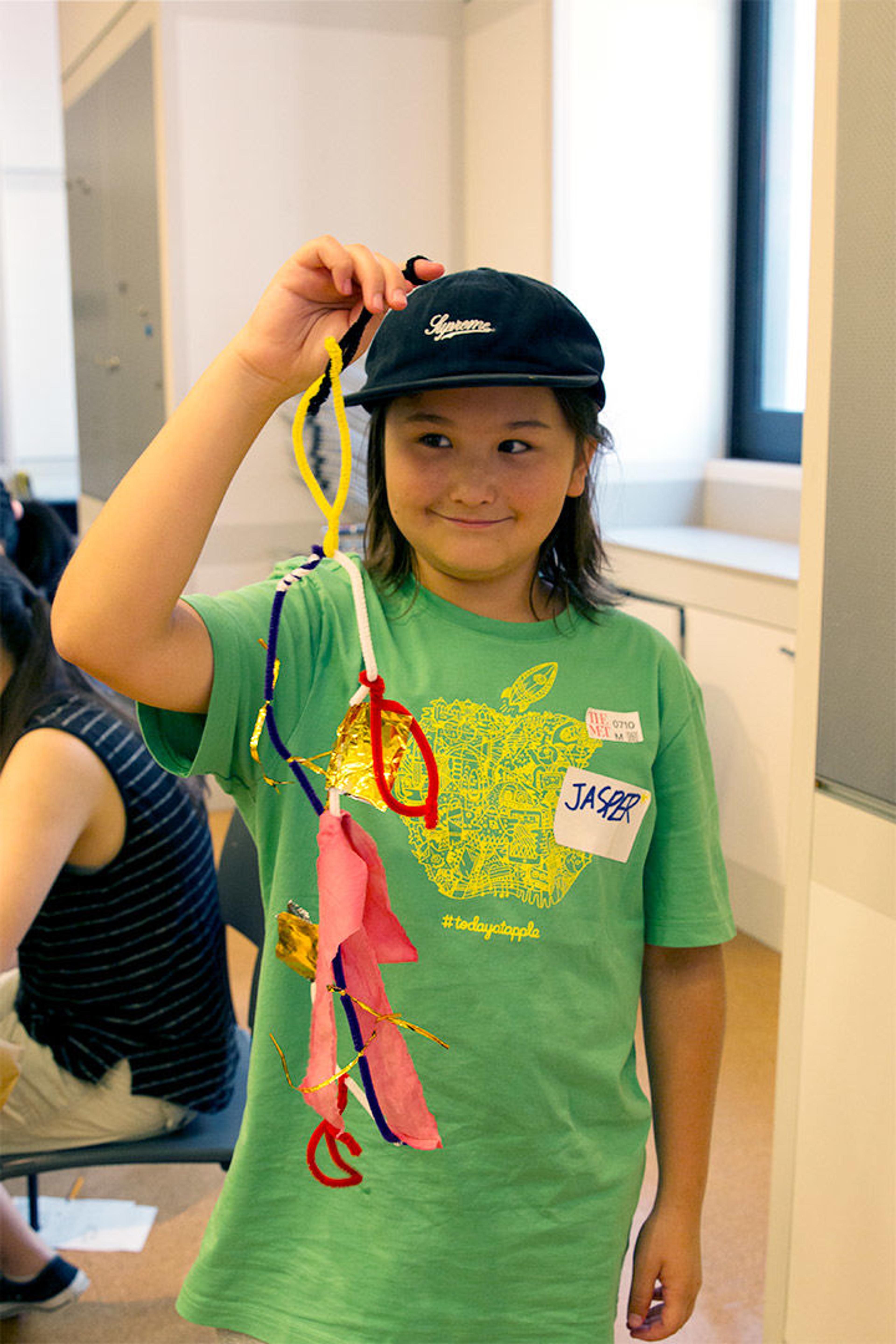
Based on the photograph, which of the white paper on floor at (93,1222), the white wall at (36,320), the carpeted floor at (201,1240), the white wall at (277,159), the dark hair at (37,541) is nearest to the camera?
the carpeted floor at (201,1240)

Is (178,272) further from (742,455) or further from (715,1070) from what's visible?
(715,1070)

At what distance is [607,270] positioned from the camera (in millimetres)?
3621

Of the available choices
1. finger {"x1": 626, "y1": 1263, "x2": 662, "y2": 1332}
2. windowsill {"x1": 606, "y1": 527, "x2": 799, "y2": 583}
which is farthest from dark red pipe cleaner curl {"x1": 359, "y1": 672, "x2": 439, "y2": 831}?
windowsill {"x1": 606, "y1": 527, "x2": 799, "y2": 583}

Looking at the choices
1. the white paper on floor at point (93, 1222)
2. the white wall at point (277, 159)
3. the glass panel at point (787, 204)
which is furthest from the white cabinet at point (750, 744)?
the white paper on floor at point (93, 1222)

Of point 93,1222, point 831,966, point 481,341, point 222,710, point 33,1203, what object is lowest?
point 93,1222

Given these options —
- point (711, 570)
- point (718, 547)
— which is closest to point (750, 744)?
point (711, 570)

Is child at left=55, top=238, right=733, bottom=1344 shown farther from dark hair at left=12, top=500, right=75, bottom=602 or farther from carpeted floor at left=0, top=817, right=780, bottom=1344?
dark hair at left=12, top=500, right=75, bottom=602

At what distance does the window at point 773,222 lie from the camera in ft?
11.6

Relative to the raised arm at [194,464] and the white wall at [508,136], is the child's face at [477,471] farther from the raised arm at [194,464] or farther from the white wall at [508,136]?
the white wall at [508,136]

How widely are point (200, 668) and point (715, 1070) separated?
1.78 ft

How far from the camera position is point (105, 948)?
1.53 meters

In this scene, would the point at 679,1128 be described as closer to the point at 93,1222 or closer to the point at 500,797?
the point at 500,797

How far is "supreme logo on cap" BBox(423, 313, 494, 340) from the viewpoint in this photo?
84 centimetres

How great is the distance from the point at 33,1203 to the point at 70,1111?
51 centimetres
